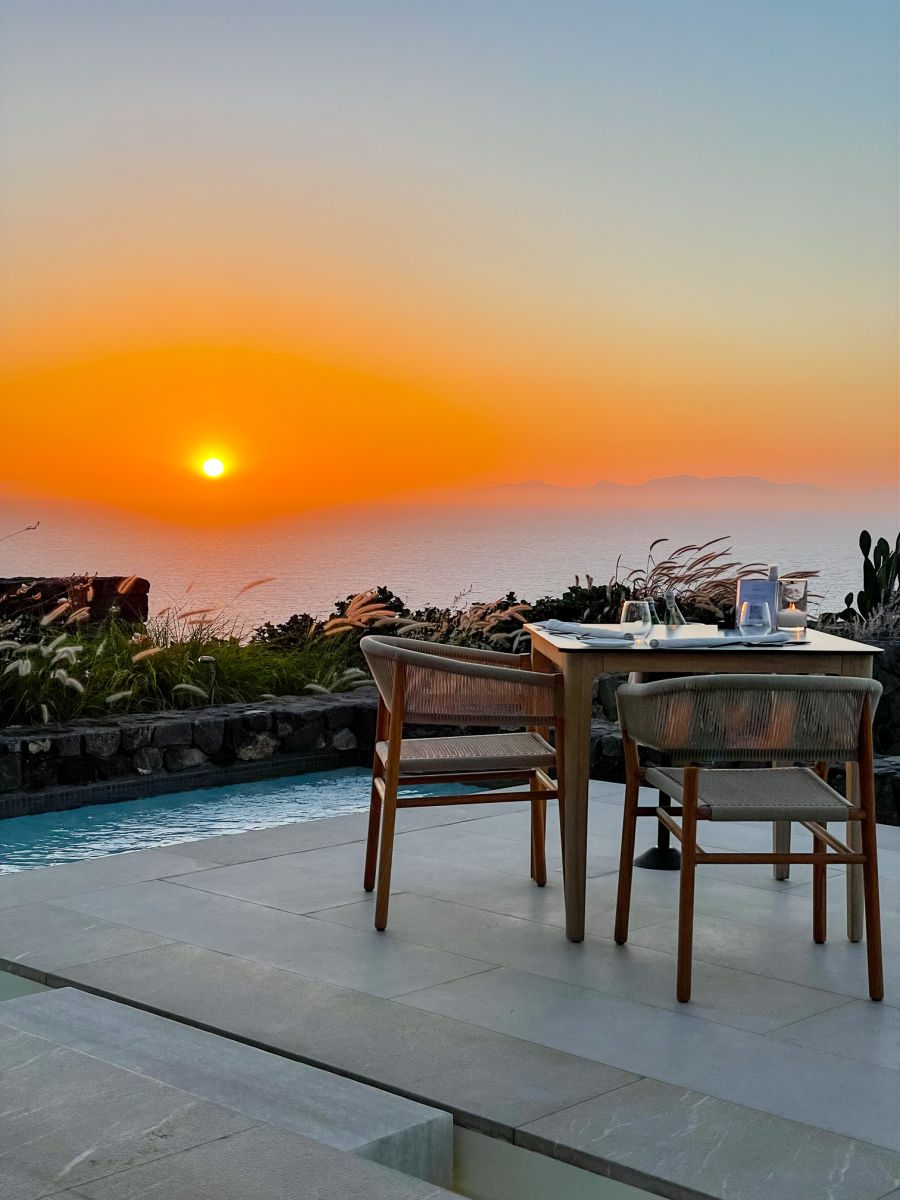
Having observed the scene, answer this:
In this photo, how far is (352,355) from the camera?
12344mm

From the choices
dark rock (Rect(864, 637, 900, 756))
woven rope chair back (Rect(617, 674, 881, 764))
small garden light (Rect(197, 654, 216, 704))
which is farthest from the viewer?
small garden light (Rect(197, 654, 216, 704))

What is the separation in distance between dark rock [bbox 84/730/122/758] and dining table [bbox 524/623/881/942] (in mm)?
3142

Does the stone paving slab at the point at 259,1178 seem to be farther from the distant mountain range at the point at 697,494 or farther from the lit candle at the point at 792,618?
the distant mountain range at the point at 697,494

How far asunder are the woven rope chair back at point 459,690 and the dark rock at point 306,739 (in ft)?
10.5

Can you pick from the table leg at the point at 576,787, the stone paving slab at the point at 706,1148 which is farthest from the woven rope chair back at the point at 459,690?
the stone paving slab at the point at 706,1148

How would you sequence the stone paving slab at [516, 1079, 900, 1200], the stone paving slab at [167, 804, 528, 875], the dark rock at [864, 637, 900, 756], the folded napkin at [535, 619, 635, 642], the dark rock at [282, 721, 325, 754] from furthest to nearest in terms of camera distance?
1. the dark rock at [282, 721, 325, 754]
2. the dark rock at [864, 637, 900, 756]
3. the stone paving slab at [167, 804, 528, 875]
4. the folded napkin at [535, 619, 635, 642]
5. the stone paving slab at [516, 1079, 900, 1200]

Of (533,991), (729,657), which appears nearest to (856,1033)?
(533,991)

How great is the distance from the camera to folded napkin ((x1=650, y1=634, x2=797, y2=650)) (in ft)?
11.1

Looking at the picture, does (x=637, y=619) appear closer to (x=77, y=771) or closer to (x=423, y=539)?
(x=77, y=771)

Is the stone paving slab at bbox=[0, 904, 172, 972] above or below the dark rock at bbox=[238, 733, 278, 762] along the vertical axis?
below

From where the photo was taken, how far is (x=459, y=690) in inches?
137

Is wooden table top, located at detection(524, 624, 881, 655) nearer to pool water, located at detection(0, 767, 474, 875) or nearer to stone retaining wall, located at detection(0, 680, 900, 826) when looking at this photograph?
stone retaining wall, located at detection(0, 680, 900, 826)

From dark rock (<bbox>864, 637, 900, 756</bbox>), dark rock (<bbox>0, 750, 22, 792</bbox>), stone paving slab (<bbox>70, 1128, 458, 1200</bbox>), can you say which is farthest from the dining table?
dark rock (<bbox>864, 637, 900, 756</bbox>)

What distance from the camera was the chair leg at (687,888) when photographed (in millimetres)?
2842
